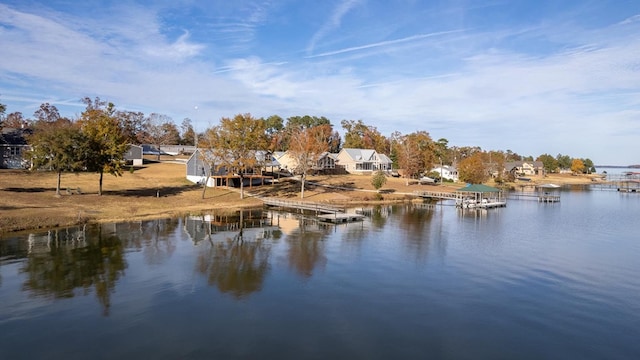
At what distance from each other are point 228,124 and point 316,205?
2024cm

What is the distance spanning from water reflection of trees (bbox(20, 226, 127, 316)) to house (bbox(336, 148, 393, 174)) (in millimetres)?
82747

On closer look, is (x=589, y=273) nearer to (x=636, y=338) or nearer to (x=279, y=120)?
(x=636, y=338)

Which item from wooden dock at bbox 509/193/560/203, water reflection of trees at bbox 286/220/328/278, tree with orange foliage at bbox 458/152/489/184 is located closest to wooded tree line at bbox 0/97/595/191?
tree with orange foliage at bbox 458/152/489/184

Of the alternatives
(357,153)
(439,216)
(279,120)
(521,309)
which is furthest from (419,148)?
(521,309)

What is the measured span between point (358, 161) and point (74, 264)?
92.6 meters

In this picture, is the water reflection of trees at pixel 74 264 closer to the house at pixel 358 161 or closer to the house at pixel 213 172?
the house at pixel 213 172

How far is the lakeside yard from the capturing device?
4800cm

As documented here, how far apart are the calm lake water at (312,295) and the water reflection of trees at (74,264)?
0.47ft

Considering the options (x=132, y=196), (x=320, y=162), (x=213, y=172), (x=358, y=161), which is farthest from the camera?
(x=358, y=161)

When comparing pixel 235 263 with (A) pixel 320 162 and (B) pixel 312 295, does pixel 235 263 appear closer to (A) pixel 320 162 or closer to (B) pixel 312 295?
(B) pixel 312 295

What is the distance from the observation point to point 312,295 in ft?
88.7

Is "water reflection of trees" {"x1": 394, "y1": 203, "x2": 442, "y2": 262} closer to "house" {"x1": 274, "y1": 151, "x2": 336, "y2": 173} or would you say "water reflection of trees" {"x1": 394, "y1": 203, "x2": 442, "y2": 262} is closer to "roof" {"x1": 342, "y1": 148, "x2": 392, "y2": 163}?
"house" {"x1": 274, "y1": 151, "x2": 336, "y2": 173}

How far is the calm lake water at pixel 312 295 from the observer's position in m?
20.3

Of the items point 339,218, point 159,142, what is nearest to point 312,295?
point 339,218
